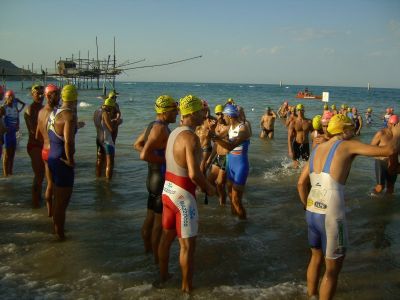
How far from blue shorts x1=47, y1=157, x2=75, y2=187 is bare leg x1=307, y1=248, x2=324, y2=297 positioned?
3.14m

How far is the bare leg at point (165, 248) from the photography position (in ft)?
12.2

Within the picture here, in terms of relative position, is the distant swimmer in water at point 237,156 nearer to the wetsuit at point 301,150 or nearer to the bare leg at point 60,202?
the bare leg at point 60,202

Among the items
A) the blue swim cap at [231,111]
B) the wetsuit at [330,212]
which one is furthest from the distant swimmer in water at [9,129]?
the wetsuit at [330,212]

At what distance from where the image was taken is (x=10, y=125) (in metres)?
8.28

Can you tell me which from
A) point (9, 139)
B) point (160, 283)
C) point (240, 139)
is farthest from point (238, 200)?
point (9, 139)

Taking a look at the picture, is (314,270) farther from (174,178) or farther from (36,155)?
(36,155)

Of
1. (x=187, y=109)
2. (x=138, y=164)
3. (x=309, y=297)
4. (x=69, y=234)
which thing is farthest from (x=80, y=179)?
(x=309, y=297)

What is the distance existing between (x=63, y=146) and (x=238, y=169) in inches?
103

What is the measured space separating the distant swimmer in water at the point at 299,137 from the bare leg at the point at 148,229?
6474 mm

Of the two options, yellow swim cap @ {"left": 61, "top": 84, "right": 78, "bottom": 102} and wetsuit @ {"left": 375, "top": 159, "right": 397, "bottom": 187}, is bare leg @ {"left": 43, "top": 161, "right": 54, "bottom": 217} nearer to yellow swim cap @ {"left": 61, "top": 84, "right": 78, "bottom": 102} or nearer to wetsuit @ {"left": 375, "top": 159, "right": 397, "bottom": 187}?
yellow swim cap @ {"left": 61, "top": 84, "right": 78, "bottom": 102}

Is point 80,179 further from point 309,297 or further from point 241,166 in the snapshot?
point 309,297

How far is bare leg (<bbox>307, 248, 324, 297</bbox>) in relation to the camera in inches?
138

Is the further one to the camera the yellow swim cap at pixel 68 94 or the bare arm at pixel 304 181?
the yellow swim cap at pixel 68 94

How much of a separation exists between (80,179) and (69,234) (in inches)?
130
